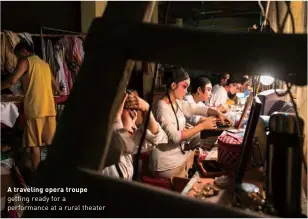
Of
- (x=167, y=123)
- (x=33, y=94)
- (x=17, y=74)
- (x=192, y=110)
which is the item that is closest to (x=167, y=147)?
(x=167, y=123)

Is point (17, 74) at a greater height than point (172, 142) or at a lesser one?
greater

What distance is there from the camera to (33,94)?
4.97 metres

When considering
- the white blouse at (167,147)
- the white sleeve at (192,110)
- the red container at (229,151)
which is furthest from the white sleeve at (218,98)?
the red container at (229,151)

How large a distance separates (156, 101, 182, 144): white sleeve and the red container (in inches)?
43.0

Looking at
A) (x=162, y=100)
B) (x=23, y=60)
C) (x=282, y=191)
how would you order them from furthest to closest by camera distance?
1. (x=23, y=60)
2. (x=162, y=100)
3. (x=282, y=191)

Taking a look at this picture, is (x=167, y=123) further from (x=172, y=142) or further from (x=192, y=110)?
(x=192, y=110)

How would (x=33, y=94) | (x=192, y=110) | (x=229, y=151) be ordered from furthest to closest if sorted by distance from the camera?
(x=33, y=94) → (x=192, y=110) → (x=229, y=151)

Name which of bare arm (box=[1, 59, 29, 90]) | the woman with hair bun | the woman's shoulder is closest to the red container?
the woman with hair bun

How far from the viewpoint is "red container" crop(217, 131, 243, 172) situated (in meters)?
2.36

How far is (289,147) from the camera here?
47.8 inches

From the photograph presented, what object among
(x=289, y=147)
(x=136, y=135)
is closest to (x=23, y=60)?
(x=136, y=135)

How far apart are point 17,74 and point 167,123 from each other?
2.67 m

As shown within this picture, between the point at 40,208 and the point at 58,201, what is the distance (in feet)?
0.19

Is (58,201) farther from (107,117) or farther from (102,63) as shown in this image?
(102,63)
